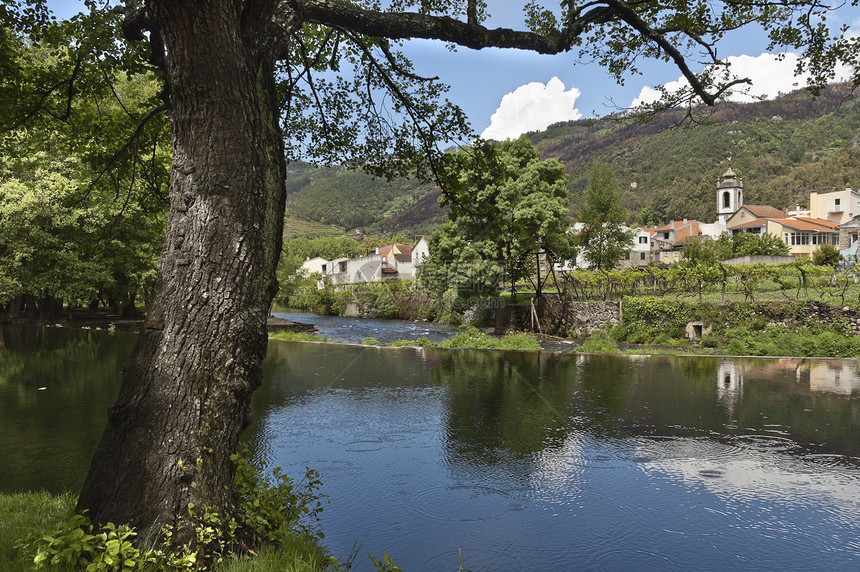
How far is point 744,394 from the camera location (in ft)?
36.3

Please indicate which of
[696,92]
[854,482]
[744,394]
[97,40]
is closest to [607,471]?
[854,482]

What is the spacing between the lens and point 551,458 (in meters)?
7.01

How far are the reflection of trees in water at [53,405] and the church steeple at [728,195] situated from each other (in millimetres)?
85794

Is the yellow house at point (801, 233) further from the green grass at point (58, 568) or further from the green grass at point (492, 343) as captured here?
the green grass at point (58, 568)

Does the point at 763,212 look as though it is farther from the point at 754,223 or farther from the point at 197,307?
the point at 197,307

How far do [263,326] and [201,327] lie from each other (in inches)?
16.6

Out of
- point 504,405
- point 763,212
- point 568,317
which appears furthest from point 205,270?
point 763,212

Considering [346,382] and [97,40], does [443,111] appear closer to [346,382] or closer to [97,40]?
[97,40]

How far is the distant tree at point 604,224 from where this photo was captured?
44.4 m

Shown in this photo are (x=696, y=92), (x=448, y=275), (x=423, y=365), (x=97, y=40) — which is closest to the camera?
(x=97, y=40)

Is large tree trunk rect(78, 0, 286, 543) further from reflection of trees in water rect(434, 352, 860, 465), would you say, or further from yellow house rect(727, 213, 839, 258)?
yellow house rect(727, 213, 839, 258)

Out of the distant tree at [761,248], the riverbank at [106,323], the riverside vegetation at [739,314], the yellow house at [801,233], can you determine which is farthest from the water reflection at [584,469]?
the yellow house at [801,233]

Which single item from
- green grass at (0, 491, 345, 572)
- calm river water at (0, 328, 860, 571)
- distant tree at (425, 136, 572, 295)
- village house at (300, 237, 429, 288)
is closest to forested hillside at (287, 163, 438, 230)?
village house at (300, 237, 429, 288)

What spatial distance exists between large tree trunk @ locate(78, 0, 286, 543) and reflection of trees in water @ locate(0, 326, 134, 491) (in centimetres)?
347
